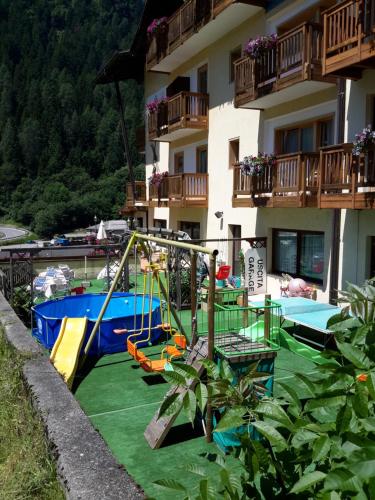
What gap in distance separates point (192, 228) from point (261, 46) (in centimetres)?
925

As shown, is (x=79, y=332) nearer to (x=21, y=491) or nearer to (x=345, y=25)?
(x=21, y=491)

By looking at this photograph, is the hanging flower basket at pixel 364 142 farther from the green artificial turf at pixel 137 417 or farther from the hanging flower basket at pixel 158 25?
the hanging flower basket at pixel 158 25

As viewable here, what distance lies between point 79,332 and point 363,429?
329 inches

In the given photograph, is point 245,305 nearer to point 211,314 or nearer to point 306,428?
point 211,314

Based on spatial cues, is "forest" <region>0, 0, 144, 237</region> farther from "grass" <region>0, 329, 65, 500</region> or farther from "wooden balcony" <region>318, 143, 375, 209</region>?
"grass" <region>0, 329, 65, 500</region>

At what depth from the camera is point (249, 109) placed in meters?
14.8

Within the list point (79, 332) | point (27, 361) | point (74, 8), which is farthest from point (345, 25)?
point (74, 8)

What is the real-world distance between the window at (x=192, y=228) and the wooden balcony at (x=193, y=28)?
22.4 ft

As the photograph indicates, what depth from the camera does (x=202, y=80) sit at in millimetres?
19047

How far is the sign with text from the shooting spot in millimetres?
13797

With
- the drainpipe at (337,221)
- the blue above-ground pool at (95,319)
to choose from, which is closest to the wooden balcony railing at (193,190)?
the blue above-ground pool at (95,319)

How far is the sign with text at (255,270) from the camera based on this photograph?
45.3 feet

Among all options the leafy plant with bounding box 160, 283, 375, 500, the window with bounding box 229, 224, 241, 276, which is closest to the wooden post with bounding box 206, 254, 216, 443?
the leafy plant with bounding box 160, 283, 375, 500

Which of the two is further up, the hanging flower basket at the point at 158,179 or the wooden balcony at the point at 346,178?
the hanging flower basket at the point at 158,179
